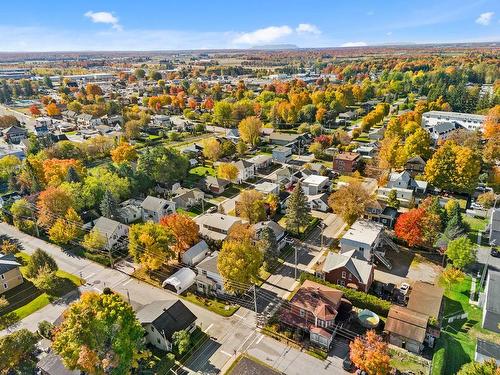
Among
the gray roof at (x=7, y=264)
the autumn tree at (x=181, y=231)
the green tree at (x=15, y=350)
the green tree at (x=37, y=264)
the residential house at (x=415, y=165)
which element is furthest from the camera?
the residential house at (x=415, y=165)

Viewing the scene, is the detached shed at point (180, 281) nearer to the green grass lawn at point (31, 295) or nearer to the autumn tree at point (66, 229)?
the green grass lawn at point (31, 295)

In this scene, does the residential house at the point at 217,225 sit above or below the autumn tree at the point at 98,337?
below

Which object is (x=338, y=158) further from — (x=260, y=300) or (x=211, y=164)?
(x=260, y=300)

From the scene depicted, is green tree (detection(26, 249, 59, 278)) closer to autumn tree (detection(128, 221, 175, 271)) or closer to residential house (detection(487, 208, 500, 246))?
autumn tree (detection(128, 221, 175, 271))

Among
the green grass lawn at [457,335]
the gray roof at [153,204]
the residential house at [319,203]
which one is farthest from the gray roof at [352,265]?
the gray roof at [153,204]

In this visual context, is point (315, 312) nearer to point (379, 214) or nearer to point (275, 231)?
point (275, 231)

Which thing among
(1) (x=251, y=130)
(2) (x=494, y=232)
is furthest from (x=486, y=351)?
(1) (x=251, y=130)

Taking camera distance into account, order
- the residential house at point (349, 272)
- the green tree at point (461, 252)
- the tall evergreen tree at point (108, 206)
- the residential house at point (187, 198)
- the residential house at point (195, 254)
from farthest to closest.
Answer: the residential house at point (187, 198), the tall evergreen tree at point (108, 206), the residential house at point (195, 254), the green tree at point (461, 252), the residential house at point (349, 272)

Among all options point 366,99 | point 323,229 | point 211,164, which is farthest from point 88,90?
point 323,229
